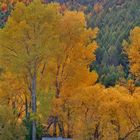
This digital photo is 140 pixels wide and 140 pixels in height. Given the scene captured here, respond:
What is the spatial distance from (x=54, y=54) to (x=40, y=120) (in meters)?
3.88

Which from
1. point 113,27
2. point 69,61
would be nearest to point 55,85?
point 69,61

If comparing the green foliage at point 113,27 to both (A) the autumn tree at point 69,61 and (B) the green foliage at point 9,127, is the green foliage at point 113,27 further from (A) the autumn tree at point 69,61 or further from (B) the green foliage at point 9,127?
(B) the green foliage at point 9,127

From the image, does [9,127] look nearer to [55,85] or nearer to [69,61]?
[55,85]

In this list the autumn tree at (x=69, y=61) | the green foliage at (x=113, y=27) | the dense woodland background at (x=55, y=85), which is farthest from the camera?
the green foliage at (x=113, y=27)

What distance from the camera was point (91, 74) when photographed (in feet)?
111

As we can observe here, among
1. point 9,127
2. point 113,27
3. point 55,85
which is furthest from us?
point 113,27

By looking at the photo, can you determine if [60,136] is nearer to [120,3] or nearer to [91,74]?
[91,74]

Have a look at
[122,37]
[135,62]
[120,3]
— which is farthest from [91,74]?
[120,3]

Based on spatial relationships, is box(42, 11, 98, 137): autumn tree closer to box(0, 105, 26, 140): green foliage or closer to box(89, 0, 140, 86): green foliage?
box(0, 105, 26, 140): green foliage

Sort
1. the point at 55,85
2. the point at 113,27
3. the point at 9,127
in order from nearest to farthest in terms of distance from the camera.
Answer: the point at 9,127, the point at 55,85, the point at 113,27

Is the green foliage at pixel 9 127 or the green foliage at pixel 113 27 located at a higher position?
the green foliage at pixel 113 27

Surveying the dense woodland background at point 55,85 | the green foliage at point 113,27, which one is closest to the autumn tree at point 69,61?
the dense woodland background at point 55,85

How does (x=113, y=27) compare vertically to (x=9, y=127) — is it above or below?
above

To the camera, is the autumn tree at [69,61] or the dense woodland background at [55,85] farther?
the autumn tree at [69,61]
